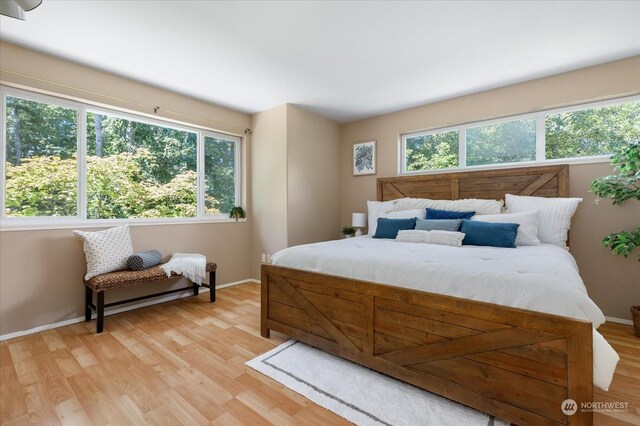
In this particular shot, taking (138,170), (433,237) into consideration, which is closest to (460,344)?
(433,237)

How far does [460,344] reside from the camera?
60.1 inches

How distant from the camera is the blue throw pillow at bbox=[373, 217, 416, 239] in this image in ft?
10.1

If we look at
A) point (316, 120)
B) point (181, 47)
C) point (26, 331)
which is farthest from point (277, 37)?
point (26, 331)

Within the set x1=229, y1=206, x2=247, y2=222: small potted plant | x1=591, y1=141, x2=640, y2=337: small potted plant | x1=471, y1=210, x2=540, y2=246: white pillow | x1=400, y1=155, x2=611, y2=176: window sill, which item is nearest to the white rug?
x1=471, y1=210, x2=540, y2=246: white pillow

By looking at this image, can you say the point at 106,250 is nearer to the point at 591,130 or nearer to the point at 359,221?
the point at 359,221

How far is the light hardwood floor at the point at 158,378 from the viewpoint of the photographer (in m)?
1.53

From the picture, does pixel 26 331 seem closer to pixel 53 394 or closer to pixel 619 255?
pixel 53 394

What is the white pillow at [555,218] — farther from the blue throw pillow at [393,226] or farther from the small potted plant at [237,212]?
the small potted plant at [237,212]

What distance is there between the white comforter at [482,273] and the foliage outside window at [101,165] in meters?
2.12

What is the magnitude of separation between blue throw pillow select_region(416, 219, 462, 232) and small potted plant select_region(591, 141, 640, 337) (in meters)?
1.24

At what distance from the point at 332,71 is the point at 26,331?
3.76 meters

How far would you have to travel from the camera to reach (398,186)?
4.09 meters

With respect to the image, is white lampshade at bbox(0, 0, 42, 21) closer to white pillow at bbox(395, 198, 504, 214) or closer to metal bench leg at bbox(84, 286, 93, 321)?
metal bench leg at bbox(84, 286, 93, 321)

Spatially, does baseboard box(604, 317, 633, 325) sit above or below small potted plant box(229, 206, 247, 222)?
below
